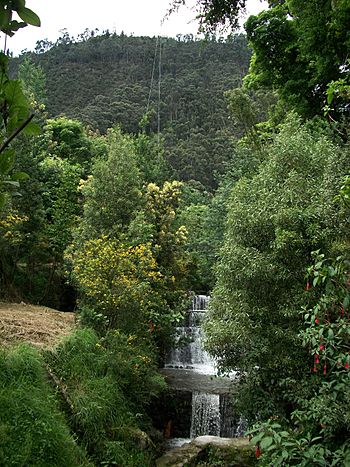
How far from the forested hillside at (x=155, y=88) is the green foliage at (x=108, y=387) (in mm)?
28943

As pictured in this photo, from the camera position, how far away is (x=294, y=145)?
27.0 feet

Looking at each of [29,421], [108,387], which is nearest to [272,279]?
[108,387]

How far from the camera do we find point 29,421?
5309 millimetres

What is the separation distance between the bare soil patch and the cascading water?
2.71m

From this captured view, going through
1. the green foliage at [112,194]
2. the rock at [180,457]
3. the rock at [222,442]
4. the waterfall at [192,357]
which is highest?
the green foliage at [112,194]

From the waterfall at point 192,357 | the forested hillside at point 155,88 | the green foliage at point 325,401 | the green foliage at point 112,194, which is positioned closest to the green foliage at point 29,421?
the green foliage at point 325,401

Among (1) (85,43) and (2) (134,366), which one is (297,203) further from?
(1) (85,43)

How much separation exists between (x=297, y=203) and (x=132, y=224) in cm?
448

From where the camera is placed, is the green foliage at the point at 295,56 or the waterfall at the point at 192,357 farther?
the waterfall at the point at 192,357

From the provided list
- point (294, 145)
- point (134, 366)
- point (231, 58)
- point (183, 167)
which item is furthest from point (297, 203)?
point (231, 58)

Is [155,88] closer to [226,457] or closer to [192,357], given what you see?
[192,357]

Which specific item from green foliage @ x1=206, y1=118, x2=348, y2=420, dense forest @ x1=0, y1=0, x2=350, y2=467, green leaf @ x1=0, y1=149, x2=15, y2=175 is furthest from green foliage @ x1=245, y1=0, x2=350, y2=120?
green leaf @ x1=0, y1=149, x2=15, y2=175

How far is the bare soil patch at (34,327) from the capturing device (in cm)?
738

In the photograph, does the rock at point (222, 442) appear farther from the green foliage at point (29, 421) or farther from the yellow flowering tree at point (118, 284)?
the green foliage at point (29, 421)
